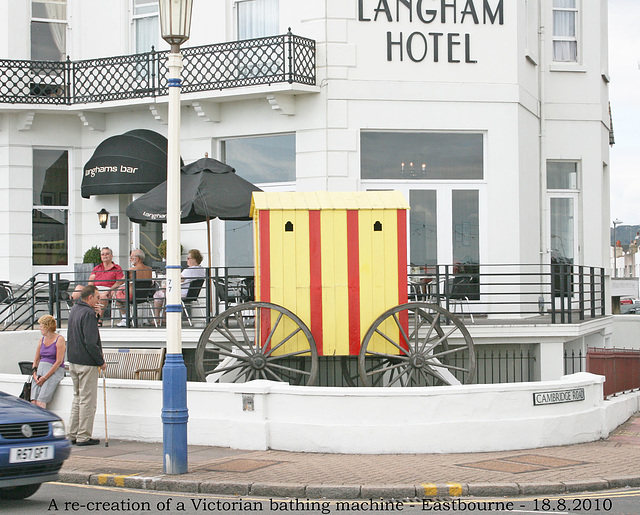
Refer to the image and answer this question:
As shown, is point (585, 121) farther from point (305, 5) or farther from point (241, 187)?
point (241, 187)

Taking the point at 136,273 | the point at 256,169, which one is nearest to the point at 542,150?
the point at 256,169

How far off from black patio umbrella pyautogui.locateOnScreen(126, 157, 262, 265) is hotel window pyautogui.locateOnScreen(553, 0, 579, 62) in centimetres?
901

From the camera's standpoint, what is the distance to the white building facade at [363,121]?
18.2 m

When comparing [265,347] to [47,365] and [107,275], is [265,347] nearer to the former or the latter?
[47,365]

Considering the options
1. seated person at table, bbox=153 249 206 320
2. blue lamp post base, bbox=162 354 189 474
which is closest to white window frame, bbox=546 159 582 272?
seated person at table, bbox=153 249 206 320

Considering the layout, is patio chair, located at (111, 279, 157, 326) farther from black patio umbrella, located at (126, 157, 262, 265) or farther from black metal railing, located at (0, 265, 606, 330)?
black patio umbrella, located at (126, 157, 262, 265)

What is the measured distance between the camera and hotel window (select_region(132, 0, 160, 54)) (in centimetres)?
2005

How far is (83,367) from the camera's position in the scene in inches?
483

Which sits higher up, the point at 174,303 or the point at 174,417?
the point at 174,303

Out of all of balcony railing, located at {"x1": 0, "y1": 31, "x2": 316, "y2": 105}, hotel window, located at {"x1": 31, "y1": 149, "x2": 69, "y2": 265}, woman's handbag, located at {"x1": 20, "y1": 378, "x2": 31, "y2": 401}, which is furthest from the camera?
hotel window, located at {"x1": 31, "y1": 149, "x2": 69, "y2": 265}

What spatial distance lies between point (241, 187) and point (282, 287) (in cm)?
258

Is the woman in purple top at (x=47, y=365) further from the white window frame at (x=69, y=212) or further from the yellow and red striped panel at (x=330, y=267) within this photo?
the white window frame at (x=69, y=212)

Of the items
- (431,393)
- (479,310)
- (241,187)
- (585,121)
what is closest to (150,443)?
(431,393)

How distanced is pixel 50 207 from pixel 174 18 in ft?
36.3
